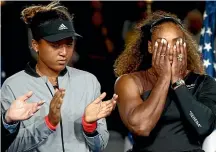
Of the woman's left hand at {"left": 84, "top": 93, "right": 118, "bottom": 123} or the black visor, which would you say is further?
the black visor

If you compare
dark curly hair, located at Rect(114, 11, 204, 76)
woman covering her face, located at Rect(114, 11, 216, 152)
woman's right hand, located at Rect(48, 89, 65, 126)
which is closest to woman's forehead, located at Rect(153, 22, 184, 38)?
woman covering her face, located at Rect(114, 11, 216, 152)

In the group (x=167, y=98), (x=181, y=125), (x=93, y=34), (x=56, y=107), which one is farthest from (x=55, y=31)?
(x=93, y=34)

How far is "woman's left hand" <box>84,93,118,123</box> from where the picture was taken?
2738 mm

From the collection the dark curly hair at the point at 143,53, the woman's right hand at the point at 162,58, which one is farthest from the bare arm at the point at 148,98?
the dark curly hair at the point at 143,53

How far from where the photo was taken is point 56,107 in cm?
264

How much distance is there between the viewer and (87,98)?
9.68 feet

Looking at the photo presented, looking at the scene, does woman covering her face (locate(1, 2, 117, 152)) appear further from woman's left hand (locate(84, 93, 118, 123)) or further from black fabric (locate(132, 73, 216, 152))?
black fabric (locate(132, 73, 216, 152))

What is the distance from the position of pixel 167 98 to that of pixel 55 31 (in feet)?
2.54

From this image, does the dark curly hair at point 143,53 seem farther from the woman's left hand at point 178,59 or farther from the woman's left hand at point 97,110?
the woman's left hand at point 97,110

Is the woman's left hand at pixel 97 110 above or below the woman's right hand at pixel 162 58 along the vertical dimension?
below

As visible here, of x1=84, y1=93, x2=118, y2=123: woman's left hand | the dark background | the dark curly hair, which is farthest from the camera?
the dark background

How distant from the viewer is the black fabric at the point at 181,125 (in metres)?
2.72

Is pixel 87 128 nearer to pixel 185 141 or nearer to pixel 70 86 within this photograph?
pixel 70 86

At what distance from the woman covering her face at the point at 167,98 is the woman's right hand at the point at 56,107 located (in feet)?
1.26
